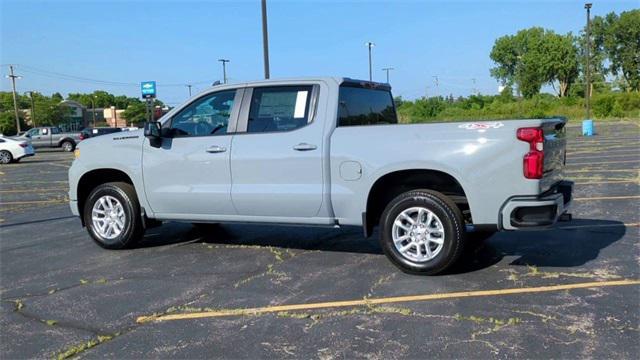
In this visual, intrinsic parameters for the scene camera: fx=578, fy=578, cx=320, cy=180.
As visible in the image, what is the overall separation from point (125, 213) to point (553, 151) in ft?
15.5

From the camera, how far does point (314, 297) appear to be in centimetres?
487

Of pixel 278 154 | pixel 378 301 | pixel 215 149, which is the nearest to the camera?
pixel 378 301

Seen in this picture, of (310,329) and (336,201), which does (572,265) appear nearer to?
(336,201)

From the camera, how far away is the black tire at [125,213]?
6777mm

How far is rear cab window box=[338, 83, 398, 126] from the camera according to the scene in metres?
6.00

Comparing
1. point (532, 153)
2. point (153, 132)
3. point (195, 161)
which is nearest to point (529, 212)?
point (532, 153)

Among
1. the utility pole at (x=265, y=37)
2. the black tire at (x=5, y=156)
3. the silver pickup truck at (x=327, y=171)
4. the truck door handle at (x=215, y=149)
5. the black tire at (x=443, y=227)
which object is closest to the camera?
the silver pickup truck at (x=327, y=171)

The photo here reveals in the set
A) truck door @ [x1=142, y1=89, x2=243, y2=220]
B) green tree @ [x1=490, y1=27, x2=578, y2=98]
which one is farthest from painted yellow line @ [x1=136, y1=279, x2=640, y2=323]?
green tree @ [x1=490, y1=27, x2=578, y2=98]

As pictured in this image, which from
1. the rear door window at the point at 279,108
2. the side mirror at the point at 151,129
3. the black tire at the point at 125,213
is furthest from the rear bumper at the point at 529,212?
the black tire at the point at 125,213

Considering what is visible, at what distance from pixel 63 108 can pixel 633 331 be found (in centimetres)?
10572

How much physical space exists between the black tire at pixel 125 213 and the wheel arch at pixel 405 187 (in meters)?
2.83

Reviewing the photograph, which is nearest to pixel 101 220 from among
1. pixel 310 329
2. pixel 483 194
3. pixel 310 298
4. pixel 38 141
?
pixel 310 298

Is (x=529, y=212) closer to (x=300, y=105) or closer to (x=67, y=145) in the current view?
(x=300, y=105)

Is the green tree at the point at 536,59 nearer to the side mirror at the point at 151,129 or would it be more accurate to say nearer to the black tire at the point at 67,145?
the black tire at the point at 67,145
